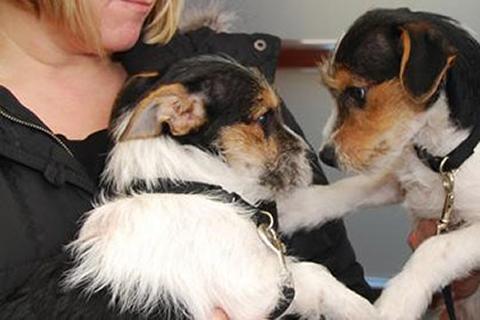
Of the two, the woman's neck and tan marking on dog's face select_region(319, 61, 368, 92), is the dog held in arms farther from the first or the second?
the woman's neck

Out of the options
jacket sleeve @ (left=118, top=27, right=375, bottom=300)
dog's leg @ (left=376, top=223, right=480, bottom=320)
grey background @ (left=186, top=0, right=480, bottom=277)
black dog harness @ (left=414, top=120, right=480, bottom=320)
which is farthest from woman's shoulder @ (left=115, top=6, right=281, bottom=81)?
grey background @ (left=186, top=0, right=480, bottom=277)

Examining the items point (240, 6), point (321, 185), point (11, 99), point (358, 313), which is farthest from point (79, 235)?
point (240, 6)

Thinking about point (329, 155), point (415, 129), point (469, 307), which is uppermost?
point (415, 129)

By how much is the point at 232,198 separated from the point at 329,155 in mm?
388

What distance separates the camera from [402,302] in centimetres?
165

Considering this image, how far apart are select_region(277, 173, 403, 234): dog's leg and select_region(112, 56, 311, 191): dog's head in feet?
0.59

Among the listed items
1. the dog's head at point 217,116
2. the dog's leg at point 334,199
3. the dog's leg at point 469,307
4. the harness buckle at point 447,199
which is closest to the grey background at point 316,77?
the dog's leg at point 334,199

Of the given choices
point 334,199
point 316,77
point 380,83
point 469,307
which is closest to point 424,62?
point 380,83

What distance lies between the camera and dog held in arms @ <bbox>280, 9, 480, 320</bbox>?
1.69m

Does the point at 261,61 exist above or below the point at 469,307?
above

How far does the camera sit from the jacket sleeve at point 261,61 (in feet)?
6.23

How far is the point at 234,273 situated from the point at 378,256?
76.0 inches

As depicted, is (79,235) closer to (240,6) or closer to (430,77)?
(430,77)

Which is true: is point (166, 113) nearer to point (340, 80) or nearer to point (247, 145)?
point (247, 145)
